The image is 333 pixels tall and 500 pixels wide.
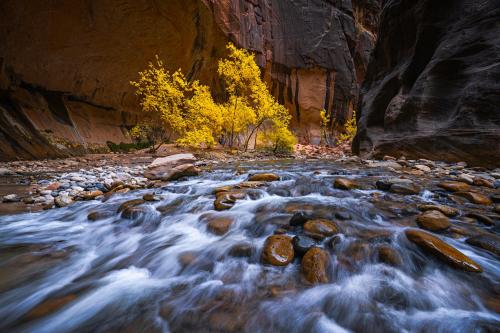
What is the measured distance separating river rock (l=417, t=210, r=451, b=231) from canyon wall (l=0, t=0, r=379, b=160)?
11257 millimetres

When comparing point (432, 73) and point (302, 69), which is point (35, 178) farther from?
point (302, 69)

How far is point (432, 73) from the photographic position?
766cm

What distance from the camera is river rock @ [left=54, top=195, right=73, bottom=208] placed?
3653 mm

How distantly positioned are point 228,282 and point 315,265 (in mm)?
650

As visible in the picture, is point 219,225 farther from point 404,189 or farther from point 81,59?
point 81,59

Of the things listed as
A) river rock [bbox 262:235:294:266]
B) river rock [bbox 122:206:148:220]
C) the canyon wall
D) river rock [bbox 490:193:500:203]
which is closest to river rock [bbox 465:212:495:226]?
river rock [bbox 490:193:500:203]

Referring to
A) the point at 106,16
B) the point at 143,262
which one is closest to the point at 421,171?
the point at 143,262

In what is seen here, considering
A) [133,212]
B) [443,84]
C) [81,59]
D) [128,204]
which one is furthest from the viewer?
[81,59]

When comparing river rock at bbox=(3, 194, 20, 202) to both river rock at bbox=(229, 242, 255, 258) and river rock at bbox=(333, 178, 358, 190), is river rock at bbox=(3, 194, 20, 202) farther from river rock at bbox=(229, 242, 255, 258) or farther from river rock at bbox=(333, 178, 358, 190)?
river rock at bbox=(333, 178, 358, 190)

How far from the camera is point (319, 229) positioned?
2.17m

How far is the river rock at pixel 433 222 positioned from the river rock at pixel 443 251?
40 cm

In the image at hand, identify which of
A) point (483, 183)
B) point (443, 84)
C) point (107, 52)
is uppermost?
point (107, 52)

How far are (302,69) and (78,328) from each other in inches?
922

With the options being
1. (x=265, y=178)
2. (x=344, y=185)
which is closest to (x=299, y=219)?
(x=344, y=185)
